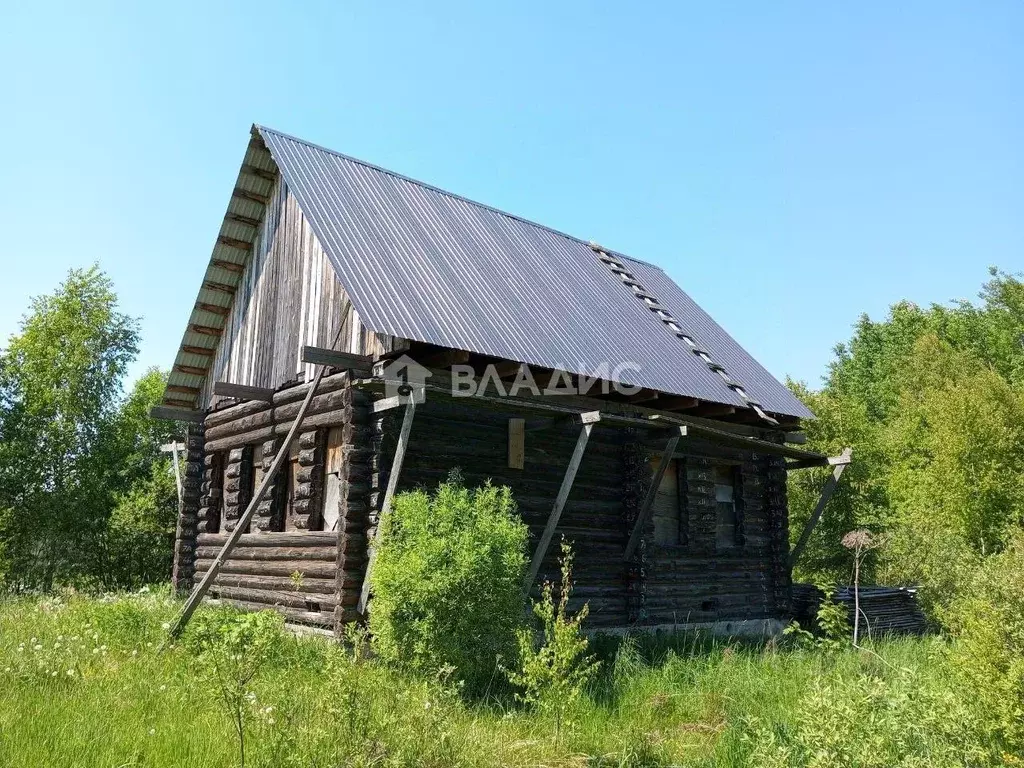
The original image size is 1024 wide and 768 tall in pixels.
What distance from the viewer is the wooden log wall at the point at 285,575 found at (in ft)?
33.0

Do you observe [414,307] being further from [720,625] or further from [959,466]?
[959,466]

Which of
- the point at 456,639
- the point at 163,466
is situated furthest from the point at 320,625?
the point at 163,466

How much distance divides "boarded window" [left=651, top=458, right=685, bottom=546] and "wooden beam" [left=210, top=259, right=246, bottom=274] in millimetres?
8059

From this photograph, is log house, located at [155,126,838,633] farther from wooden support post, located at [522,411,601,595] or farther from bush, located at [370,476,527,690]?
bush, located at [370,476,527,690]

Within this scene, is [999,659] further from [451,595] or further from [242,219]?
[242,219]

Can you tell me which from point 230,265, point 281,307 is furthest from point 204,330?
point 281,307

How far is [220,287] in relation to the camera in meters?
14.4

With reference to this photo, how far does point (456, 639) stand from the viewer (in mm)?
7754

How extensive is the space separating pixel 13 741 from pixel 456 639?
3689mm

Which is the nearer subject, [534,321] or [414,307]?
[414,307]

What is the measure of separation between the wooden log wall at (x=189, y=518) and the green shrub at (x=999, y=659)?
40.9ft

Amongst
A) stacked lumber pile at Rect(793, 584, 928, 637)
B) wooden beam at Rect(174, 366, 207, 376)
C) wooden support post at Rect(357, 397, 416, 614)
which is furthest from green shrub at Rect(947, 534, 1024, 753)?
wooden beam at Rect(174, 366, 207, 376)

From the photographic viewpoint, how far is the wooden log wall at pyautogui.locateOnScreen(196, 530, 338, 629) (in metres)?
10.1

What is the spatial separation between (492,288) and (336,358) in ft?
12.1
